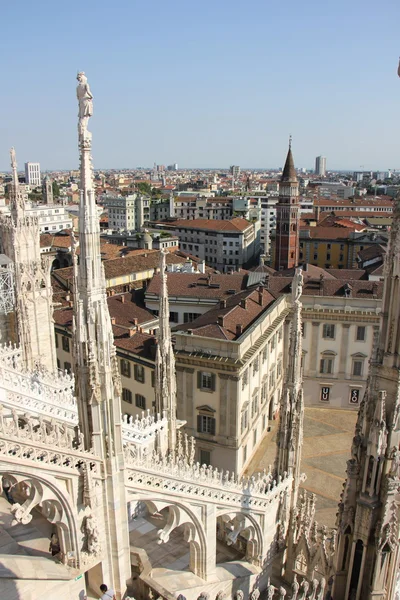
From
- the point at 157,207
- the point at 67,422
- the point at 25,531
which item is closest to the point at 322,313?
the point at 67,422

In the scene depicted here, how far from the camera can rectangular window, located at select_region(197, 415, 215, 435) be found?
31861 mm

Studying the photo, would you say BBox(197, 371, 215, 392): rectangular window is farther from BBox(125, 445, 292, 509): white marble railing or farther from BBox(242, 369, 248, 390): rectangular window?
BBox(125, 445, 292, 509): white marble railing

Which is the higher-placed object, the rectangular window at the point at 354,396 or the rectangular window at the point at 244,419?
the rectangular window at the point at 244,419

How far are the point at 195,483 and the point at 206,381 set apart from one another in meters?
16.0

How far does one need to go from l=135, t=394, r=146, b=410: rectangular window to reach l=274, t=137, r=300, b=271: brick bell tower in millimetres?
46330

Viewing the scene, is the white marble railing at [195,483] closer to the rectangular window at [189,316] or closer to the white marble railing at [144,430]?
the white marble railing at [144,430]

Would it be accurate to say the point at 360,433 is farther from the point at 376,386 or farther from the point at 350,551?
the point at 350,551

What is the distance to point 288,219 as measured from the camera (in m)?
76.2

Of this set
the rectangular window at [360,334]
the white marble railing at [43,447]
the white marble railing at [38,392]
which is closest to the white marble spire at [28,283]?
the white marble railing at [38,392]

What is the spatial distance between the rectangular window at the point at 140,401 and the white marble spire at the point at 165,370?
13037 millimetres

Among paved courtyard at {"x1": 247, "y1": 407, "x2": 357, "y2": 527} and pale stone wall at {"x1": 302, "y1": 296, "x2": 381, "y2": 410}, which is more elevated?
pale stone wall at {"x1": 302, "y1": 296, "x2": 381, "y2": 410}

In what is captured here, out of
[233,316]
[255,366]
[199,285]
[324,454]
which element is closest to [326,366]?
[324,454]

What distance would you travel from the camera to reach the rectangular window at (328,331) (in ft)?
132

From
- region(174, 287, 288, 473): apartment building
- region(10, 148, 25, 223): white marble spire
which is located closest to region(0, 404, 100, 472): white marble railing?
region(10, 148, 25, 223): white marble spire
